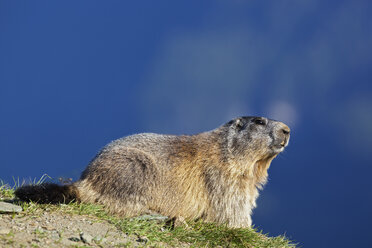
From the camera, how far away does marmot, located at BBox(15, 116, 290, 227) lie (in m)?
8.95

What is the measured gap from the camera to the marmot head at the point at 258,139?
393 inches

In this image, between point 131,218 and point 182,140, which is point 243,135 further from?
point 131,218

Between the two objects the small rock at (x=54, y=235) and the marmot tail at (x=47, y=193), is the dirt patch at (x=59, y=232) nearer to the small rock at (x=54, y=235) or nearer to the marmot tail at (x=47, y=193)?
the small rock at (x=54, y=235)

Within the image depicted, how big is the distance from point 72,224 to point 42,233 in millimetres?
741

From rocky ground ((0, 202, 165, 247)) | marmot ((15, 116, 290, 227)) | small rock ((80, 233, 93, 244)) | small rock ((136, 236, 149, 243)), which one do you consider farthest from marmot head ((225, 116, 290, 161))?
small rock ((80, 233, 93, 244))

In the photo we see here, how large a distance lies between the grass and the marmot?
275mm

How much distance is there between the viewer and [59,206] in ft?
28.0

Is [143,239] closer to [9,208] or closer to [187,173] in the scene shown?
[187,173]

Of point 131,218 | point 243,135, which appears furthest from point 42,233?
point 243,135

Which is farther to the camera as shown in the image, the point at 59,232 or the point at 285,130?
the point at 285,130

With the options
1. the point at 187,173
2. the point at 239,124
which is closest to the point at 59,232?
the point at 187,173

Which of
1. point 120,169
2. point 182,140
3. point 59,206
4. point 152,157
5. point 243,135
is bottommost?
point 59,206

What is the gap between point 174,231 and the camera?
887cm

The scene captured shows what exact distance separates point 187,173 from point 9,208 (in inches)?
150
